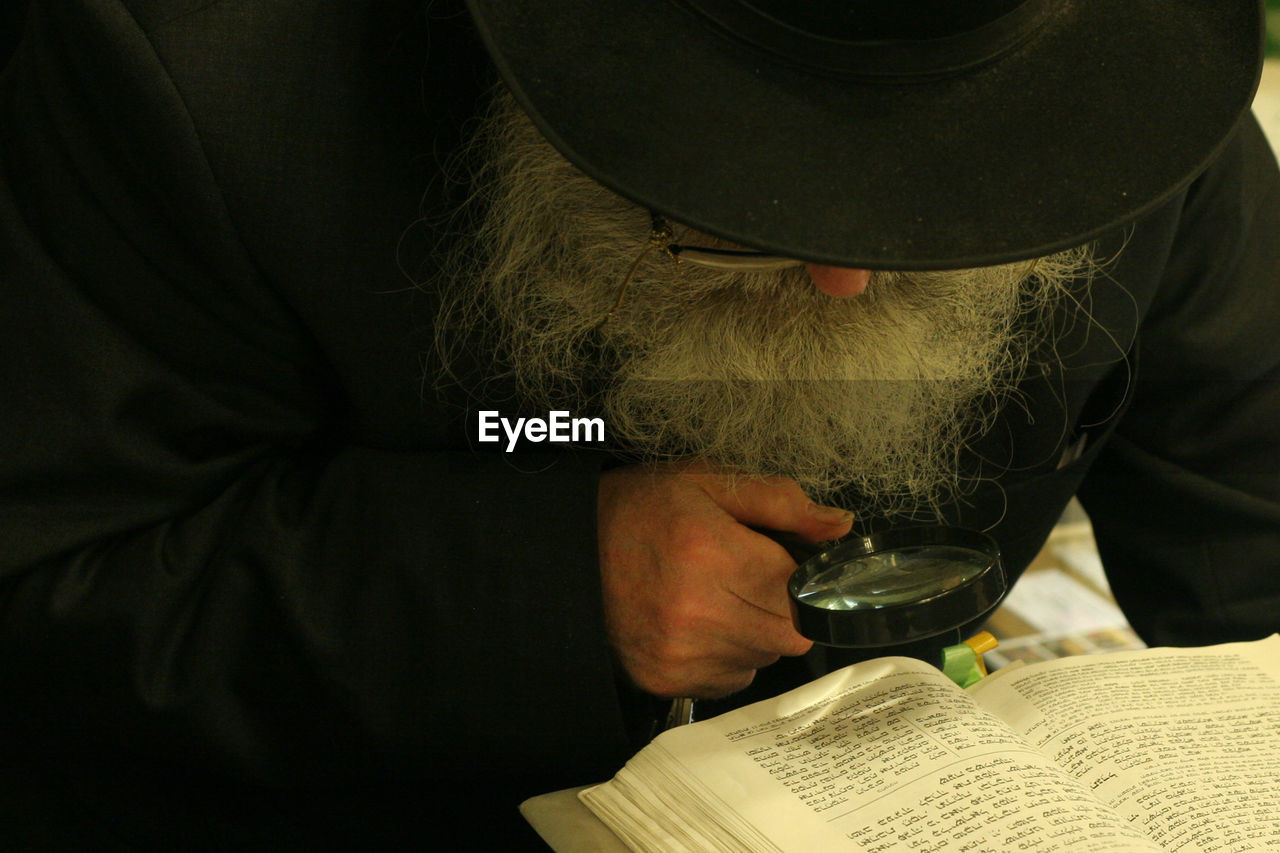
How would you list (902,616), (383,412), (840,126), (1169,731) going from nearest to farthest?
1. (840,126)
2. (902,616)
3. (1169,731)
4. (383,412)

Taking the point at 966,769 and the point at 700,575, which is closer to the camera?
the point at 966,769

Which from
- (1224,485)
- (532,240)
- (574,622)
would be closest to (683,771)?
(574,622)

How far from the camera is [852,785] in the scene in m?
0.70

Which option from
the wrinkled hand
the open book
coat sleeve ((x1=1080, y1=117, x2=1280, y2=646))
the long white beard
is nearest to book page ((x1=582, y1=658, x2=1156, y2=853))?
the open book

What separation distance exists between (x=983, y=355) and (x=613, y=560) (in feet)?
1.36

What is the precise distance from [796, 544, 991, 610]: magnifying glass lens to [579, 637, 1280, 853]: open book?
0.20 feet

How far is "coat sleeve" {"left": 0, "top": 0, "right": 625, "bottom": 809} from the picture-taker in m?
0.83

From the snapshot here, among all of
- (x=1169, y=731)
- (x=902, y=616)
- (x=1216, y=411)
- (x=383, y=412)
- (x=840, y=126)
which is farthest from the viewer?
(x=1216, y=411)

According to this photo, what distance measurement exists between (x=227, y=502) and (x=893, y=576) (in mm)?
597

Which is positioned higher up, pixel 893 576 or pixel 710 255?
pixel 710 255

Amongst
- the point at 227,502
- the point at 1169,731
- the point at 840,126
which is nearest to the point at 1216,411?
the point at 1169,731

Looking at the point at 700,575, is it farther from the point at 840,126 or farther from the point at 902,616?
the point at 840,126

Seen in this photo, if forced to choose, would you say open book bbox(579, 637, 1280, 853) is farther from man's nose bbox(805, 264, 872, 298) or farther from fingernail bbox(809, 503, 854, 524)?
man's nose bbox(805, 264, 872, 298)

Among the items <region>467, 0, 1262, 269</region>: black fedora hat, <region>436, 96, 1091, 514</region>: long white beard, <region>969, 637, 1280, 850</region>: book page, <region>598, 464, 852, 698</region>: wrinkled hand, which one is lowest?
<region>969, 637, 1280, 850</region>: book page
